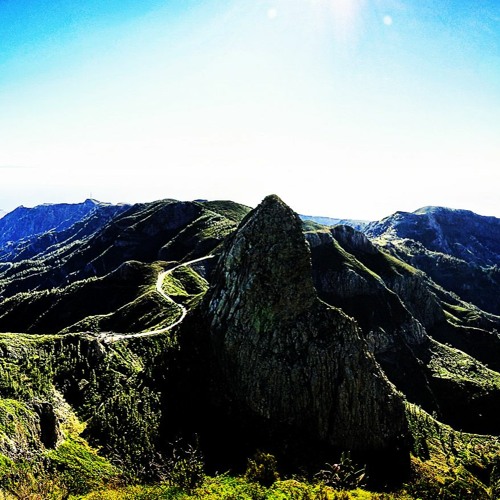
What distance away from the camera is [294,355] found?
81.8m

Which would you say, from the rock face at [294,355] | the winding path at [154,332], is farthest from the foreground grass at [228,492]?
the winding path at [154,332]

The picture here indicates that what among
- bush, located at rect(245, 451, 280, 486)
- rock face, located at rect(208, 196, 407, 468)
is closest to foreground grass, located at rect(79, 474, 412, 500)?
bush, located at rect(245, 451, 280, 486)

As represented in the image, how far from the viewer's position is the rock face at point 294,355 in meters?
77.8

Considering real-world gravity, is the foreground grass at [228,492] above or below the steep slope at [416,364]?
above

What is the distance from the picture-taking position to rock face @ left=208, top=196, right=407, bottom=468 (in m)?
77.8

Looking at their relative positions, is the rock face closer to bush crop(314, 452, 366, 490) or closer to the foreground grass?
bush crop(314, 452, 366, 490)

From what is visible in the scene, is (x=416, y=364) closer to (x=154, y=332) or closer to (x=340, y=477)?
(x=154, y=332)

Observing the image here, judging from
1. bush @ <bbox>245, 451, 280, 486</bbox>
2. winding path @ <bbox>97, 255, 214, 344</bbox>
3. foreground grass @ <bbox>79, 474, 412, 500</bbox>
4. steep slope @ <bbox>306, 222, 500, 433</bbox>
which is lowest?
steep slope @ <bbox>306, 222, 500, 433</bbox>

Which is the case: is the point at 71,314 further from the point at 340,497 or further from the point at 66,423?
the point at 340,497

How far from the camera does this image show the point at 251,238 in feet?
307

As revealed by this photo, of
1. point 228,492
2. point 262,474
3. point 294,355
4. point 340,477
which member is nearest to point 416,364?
point 294,355

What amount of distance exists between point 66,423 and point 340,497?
3958 cm

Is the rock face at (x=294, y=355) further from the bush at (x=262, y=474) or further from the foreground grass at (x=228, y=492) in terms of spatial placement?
the foreground grass at (x=228, y=492)

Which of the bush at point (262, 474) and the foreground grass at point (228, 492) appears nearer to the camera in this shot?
the foreground grass at point (228, 492)
